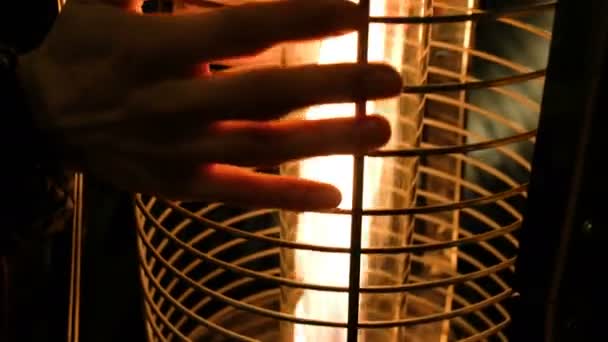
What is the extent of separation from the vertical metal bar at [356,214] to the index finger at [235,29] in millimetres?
20

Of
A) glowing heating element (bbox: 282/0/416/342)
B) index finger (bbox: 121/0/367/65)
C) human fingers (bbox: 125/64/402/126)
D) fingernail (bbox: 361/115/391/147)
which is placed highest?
index finger (bbox: 121/0/367/65)

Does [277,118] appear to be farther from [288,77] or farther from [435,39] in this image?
[435,39]

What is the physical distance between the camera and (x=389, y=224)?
59 cm

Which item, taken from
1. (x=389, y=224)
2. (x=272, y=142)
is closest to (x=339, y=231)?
(x=389, y=224)

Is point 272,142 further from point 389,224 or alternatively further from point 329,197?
point 389,224

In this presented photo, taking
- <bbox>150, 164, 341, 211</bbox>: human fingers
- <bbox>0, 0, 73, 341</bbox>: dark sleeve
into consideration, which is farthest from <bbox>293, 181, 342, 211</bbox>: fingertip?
<bbox>0, 0, 73, 341</bbox>: dark sleeve

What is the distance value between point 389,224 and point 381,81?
0.22 m

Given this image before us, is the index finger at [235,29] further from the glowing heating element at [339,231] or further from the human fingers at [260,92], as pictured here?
the glowing heating element at [339,231]

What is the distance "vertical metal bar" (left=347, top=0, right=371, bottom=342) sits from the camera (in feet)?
1.36

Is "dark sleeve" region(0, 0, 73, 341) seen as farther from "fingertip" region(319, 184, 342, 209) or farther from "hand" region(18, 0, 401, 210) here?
"fingertip" region(319, 184, 342, 209)

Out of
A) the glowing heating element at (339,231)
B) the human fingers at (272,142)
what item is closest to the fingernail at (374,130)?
the human fingers at (272,142)

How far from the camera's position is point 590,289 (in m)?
0.44

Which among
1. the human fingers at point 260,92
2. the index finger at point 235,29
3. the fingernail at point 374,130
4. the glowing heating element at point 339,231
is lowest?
the glowing heating element at point 339,231

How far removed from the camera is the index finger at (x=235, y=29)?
15.3 inches
